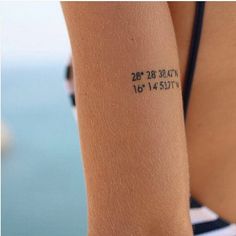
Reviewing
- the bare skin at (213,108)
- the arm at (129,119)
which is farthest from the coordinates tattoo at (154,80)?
the bare skin at (213,108)

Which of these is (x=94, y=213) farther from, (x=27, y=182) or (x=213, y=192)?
(x=27, y=182)

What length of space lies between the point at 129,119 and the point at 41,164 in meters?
2.64

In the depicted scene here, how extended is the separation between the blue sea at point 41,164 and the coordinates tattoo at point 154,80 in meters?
1.24

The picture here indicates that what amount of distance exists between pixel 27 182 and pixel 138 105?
7.50 ft

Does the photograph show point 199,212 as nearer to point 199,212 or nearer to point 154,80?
point 199,212

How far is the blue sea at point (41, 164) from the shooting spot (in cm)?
198

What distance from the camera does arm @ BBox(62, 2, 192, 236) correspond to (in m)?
0.52

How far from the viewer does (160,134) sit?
523 mm

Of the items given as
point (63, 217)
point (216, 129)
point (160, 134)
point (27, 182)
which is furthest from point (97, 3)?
point (27, 182)

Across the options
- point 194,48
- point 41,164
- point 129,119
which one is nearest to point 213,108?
point 194,48

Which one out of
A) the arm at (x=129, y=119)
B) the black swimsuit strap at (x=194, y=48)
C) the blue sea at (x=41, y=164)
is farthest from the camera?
the blue sea at (x=41, y=164)

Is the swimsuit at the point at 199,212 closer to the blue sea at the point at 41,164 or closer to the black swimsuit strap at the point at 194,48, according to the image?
the black swimsuit strap at the point at 194,48

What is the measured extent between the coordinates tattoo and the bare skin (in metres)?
Result: 0.10

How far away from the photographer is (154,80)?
1.74 feet
